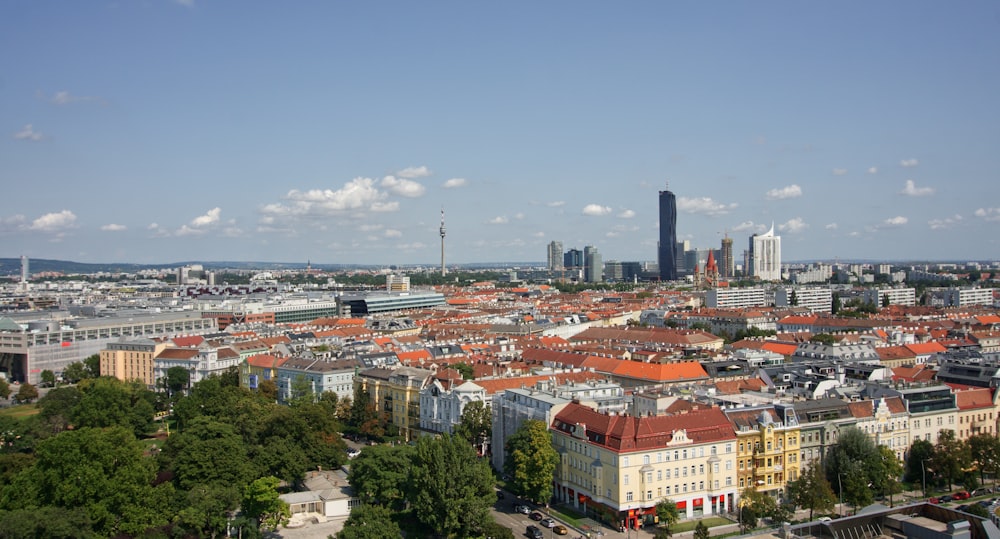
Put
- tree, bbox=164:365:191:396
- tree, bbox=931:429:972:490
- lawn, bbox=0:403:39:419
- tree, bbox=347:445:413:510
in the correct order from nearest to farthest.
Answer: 1. tree, bbox=347:445:413:510
2. tree, bbox=931:429:972:490
3. lawn, bbox=0:403:39:419
4. tree, bbox=164:365:191:396

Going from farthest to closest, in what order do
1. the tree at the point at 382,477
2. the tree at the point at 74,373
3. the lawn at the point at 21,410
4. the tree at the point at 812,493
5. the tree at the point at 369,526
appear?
1. the tree at the point at 74,373
2. the lawn at the point at 21,410
3. the tree at the point at 382,477
4. the tree at the point at 812,493
5. the tree at the point at 369,526

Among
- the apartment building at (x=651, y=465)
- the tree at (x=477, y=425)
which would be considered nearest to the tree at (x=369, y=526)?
the apartment building at (x=651, y=465)

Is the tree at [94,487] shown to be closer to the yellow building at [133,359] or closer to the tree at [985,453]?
the tree at [985,453]

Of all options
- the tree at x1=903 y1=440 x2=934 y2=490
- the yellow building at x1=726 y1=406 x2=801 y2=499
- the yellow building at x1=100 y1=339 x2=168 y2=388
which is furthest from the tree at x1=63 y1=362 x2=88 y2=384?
the tree at x1=903 y1=440 x2=934 y2=490

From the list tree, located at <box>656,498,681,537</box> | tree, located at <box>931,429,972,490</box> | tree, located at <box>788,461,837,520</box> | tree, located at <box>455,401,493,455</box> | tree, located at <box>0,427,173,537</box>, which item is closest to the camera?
tree, located at <box>0,427,173,537</box>

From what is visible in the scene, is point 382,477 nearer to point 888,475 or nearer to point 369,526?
point 369,526

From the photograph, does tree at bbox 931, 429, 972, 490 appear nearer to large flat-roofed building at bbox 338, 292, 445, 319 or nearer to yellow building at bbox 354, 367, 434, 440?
yellow building at bbox 354, 367, 434, 440

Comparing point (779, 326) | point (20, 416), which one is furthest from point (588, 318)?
point (20, 416)
